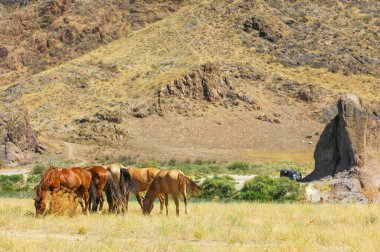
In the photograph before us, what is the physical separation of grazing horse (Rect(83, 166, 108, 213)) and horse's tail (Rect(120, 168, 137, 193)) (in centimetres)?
59

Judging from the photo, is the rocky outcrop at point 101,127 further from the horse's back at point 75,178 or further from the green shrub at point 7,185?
the horse's back at point 75,178

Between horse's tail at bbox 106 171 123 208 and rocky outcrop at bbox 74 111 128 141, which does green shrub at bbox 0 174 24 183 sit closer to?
rocky outcrop at bbox 74 111 128 141

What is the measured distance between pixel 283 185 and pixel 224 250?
68.2 ft

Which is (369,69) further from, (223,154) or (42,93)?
(42,93)

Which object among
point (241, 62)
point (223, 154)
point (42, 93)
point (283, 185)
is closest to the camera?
point (283, 185)

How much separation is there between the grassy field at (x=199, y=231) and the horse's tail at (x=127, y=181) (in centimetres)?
171

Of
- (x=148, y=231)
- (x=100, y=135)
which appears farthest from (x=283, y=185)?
(x=100, y=135)

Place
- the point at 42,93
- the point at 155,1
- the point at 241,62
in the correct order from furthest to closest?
the point at 155,1, the point at 241,62, the point at 42,93

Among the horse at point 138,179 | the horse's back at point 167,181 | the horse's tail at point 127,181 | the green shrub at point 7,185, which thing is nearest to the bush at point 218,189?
the green shrub at point 7,185

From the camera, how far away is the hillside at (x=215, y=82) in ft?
236

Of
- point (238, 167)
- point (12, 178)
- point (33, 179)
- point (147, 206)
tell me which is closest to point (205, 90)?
point (238, 167)

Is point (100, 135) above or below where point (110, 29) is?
below

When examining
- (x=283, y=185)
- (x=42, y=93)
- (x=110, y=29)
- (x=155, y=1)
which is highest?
(x=155, y=1)

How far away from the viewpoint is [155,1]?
119875 mm
